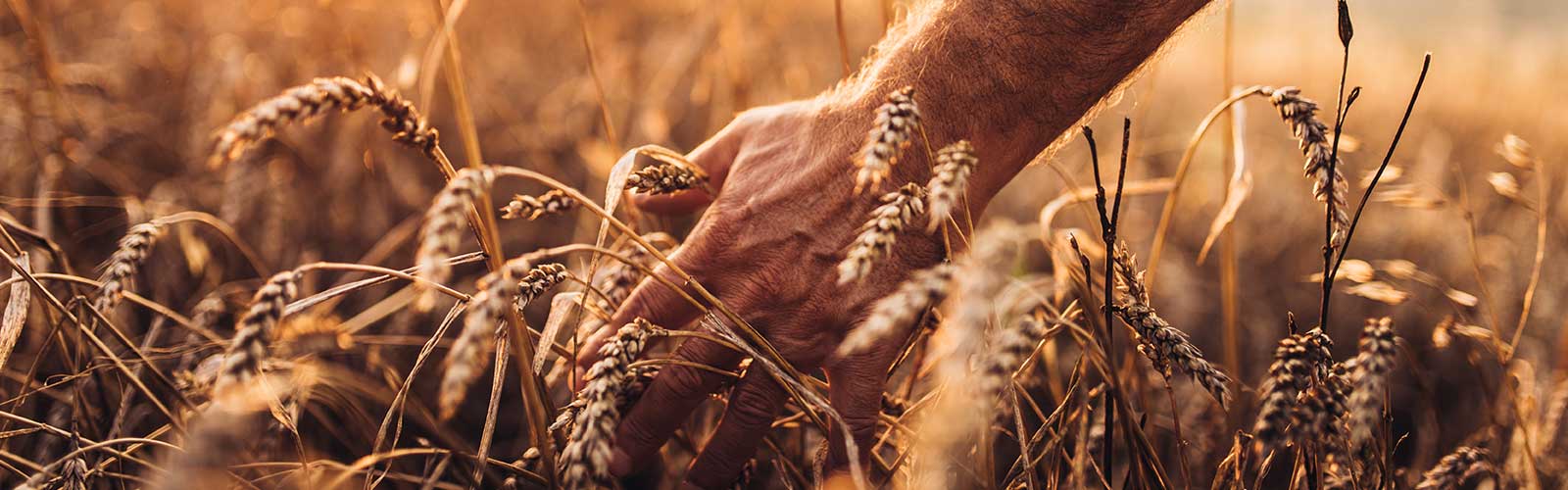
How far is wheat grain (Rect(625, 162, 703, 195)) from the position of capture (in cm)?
105

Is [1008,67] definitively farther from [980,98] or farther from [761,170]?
[761,170]

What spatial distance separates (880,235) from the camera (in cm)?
69

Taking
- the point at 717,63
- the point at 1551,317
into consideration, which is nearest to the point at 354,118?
the point at 717,63

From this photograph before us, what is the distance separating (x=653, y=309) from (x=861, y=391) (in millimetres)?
339

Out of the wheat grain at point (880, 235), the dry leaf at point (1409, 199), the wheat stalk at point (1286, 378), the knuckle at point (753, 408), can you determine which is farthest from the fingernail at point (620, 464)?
the dry leaf at point (1409, 199)

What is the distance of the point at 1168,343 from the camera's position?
86cm

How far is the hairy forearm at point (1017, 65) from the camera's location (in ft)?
3.68

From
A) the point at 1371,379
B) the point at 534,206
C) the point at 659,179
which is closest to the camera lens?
the point at 1371,379

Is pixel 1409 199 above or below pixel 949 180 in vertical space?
below

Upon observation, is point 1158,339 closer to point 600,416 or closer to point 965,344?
point 965,344

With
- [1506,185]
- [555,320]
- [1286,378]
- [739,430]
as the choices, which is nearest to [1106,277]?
[1286,378]

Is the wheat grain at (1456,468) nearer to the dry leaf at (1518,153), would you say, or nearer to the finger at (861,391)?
the dry leaf at (1518,153)

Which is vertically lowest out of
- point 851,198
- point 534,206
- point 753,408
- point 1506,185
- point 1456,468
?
point 1456,468

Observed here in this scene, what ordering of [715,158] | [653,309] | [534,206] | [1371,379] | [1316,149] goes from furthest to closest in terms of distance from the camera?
[715,158] < [653,309] < [534,206] < [1316,149] < [1371,379]
